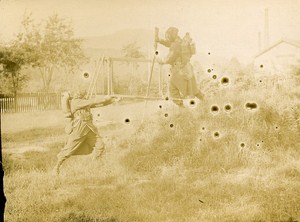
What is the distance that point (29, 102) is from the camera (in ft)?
16.1

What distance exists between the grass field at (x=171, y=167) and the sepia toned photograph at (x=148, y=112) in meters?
0.01

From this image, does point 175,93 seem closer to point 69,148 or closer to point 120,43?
point 120,43

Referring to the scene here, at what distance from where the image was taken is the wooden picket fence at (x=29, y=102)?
15.9 feet

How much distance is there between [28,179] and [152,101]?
1914 millimetres

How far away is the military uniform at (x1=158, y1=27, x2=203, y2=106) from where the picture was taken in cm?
502

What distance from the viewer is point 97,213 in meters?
4.54

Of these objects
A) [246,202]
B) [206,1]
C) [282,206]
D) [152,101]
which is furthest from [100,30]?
[282,206]

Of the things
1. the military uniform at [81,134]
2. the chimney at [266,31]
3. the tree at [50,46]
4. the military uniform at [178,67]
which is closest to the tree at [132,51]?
the military uniform at [178,67]

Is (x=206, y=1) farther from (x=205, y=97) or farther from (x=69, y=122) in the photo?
(x=69, y=122)

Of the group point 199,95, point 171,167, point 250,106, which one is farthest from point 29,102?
point 250,106

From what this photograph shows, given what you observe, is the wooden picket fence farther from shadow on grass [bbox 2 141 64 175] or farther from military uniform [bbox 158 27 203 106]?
military uniform [bbox 158 27 203 106]

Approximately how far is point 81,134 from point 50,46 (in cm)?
122

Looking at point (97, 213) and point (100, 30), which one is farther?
point (100, 30)

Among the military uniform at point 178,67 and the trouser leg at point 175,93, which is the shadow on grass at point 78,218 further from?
the military uniform at point 178,67
